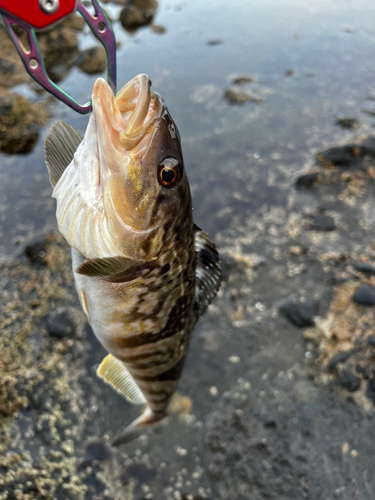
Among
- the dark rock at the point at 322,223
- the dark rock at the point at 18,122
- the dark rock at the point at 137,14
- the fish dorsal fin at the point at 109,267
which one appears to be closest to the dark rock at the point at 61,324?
the fish dorsal fin at the point at 109,267

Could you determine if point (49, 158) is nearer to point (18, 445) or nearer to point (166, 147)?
point (166, 147)

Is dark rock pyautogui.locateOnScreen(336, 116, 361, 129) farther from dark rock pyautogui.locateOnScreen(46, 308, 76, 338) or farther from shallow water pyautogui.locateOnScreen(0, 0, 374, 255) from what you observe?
dark rock pyautogui.locateOnScreen(46, 308, 76, 338)

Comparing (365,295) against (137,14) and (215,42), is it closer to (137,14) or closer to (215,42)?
(215,42)

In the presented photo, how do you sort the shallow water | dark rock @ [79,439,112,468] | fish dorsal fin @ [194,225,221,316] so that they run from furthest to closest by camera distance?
1. the shallow water
2. dark rock @ [79,439,112,468]
3. fish dorsal fin @ [194,225,221,316]

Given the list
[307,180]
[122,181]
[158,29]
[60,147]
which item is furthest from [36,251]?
[158,29]

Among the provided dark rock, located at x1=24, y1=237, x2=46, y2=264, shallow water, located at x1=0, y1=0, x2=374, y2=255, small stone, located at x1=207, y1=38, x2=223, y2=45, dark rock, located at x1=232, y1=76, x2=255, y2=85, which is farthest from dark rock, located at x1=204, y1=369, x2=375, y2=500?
small stone, located at x1=207, y1=38, x2=223, y2=45

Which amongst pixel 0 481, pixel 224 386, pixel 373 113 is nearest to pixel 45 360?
pixel 0 481
